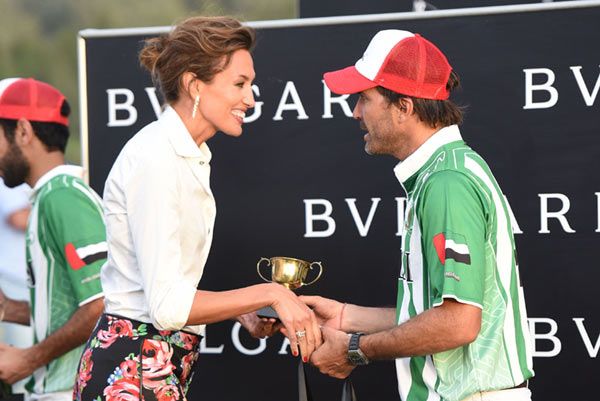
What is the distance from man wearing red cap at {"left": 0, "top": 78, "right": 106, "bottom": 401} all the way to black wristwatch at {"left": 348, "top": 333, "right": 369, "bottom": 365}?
95 centimetres

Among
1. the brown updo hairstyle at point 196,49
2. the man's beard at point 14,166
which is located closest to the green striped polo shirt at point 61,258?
the man's beard at point 14,166

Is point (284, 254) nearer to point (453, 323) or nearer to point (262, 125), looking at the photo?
point (262, 125)

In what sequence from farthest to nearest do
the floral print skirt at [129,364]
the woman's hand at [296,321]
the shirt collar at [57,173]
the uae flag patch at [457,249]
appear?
the shirt collar at [57,173], the woman's hand at [296,321], the floral print skirt at [129,364], the uae flag patch at [457,249]

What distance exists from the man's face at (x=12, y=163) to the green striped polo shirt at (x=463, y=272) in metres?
1.75

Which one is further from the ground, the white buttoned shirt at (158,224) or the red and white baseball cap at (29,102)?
the red and white baseball cap at (29,102)

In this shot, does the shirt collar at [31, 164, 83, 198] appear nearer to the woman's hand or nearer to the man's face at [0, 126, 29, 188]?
the man's face at [0, 126, 29, 188]

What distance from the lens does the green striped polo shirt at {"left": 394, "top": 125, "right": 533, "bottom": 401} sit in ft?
10.5

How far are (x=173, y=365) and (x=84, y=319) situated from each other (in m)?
0.74

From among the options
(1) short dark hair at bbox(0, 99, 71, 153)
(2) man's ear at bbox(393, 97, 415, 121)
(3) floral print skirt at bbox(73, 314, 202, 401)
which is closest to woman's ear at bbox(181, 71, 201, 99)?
(2) man's ear at bbox(393, 97, 415, 121)

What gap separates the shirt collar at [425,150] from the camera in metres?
3.51

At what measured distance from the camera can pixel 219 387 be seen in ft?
15.3

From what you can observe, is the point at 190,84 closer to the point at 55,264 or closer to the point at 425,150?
the point at 425,150

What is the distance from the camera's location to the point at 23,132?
183 inches

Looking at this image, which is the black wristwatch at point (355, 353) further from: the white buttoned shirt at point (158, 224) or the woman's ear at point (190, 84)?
the woman's ear at point (190, 84)
